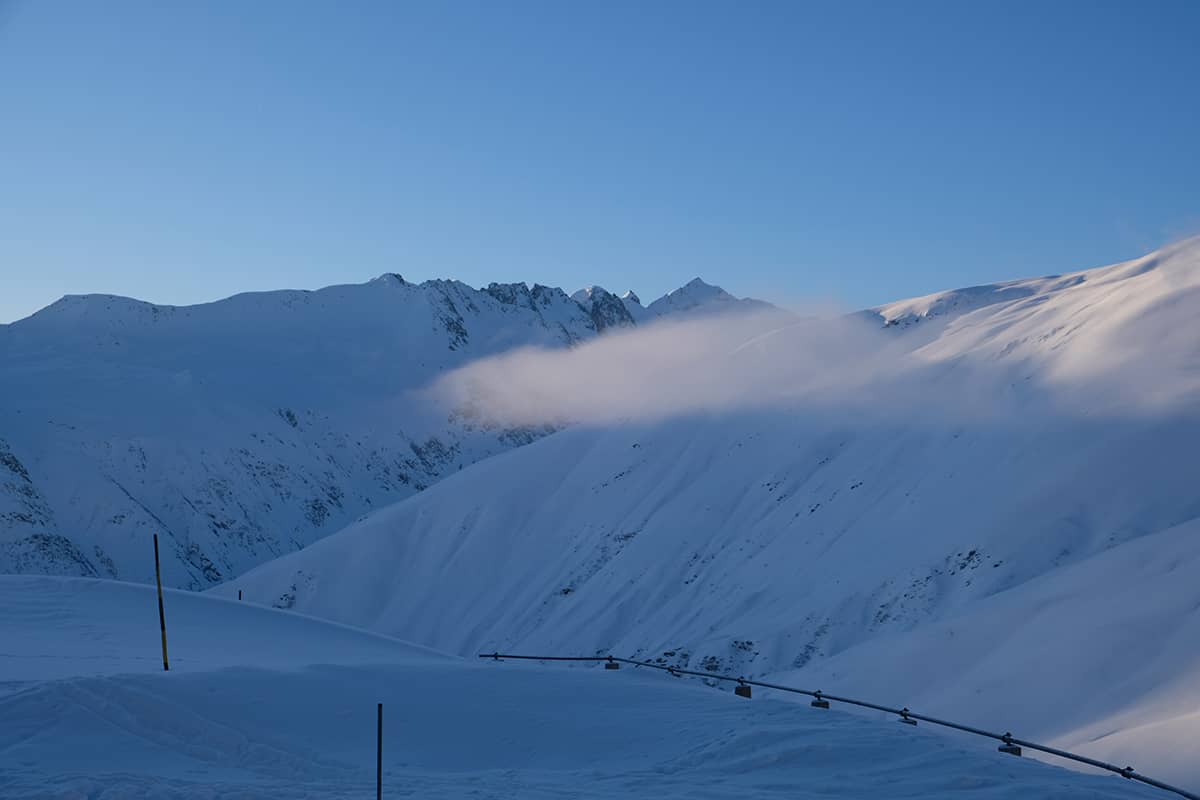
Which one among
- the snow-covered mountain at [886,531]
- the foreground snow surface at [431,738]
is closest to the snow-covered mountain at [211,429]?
the snow-covered mountain at [886,531]

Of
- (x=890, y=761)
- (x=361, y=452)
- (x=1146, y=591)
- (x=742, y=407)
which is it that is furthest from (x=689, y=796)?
(x=361, y=452)

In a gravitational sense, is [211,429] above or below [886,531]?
above

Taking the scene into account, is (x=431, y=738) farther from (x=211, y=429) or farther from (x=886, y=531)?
(x=211, y=429)

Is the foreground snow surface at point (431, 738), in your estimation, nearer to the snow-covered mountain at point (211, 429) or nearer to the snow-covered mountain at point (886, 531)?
the snow-covered mountain at point (886, 531)

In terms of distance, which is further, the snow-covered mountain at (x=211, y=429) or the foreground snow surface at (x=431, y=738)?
the snow-covered mountain at (x=211, y=429)

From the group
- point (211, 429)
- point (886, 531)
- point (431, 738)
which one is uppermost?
point (211, 429)

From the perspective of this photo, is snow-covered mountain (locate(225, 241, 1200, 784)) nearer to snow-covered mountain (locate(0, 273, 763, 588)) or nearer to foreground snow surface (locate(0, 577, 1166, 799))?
foreground snow surface (locate(0, 577, 1166, 799))

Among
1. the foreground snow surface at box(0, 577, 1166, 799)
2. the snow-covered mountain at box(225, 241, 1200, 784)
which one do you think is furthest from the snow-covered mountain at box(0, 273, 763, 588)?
the foreground snow surface at box(0, 577, 1166, 799)

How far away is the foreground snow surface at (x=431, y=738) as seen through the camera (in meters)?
12.6

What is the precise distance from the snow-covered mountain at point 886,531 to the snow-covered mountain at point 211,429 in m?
24.3

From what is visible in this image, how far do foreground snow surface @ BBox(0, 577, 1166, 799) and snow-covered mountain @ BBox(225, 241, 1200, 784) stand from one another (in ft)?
16.1

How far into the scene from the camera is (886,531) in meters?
49.7

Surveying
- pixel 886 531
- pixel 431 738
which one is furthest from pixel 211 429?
pixel 431 738

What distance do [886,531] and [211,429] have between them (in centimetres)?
10070
